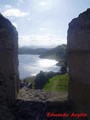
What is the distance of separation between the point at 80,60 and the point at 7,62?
2278mm

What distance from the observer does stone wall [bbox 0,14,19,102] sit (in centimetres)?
862

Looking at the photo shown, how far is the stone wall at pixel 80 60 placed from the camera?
26.8ft

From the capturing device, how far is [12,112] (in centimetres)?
870

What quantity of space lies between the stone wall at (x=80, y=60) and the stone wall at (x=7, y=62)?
1.80m

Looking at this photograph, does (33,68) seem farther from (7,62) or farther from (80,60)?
(80,60)

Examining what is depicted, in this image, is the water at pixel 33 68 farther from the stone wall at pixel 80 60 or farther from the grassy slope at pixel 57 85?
the stone wall at pixel 80 60

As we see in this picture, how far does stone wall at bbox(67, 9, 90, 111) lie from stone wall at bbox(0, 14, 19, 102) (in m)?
1.80

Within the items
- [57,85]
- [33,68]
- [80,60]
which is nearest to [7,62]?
[80,60]

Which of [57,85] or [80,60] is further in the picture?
[57,85]

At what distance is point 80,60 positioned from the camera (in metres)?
8.47

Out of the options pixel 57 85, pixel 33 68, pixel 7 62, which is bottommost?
pixel 57 85

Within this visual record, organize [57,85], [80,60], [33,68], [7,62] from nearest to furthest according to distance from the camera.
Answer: [80,60] < [7,62] < [57,85] < [33,68]

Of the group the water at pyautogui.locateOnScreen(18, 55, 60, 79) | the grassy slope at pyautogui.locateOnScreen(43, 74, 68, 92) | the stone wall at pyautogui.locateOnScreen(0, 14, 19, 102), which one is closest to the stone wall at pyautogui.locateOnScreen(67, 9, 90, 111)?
the stone wall at pyautogui.locateOnScreen(0, 14, 19, 102)

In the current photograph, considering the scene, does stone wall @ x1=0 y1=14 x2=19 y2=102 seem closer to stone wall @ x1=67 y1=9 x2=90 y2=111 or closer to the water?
stone wall @ x1=67 y1=9 x2=90 y2=111
